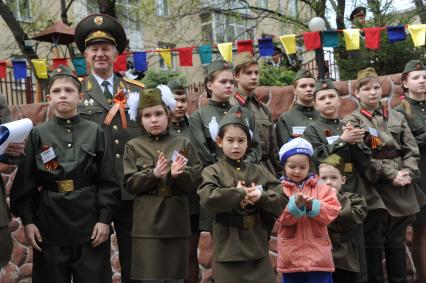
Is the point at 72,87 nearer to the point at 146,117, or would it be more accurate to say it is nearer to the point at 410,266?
the point at 146,117

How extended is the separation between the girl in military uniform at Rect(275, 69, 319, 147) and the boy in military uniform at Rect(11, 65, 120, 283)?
2039mm

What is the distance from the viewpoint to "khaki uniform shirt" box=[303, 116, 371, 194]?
15.8ft

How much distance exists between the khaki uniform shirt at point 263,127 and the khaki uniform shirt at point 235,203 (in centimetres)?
93

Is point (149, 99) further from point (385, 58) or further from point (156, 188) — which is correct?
point (385, 58)

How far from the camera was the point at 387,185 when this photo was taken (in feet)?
16.9

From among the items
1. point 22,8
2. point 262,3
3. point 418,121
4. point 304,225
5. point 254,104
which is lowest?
point 304,225

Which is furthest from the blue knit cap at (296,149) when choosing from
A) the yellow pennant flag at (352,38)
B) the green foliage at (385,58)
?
the green foliage at (385,58)

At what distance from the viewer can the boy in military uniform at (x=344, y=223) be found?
4.46 metres

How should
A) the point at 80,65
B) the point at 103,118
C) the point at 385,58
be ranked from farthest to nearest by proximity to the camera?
the point at 385,58
the point at 80,65
the point at 103,118

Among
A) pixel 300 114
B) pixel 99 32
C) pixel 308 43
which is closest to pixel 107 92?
pixel 99 32

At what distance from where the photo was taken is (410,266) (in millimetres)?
6254

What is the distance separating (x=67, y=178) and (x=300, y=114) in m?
2.55

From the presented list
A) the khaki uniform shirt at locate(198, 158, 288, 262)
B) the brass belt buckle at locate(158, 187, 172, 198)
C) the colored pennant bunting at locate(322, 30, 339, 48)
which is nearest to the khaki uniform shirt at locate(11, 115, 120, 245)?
the brass belt buckle at locate(158, 187, 172, 198)

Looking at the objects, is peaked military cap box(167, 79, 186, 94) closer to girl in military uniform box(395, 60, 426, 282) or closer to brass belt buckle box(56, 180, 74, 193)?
brass belt buckle box(56, 180, 74, 193)
